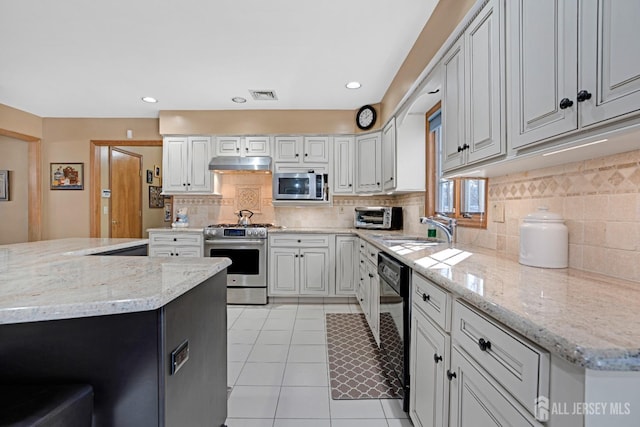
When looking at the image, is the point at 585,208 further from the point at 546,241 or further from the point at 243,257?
the point at 243,257

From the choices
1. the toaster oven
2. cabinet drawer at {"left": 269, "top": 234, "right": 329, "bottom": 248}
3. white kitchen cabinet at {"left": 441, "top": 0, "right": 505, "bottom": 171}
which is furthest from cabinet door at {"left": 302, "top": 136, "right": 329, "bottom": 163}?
white kitchen cabinet at {"left": 441, "top": 0, "right": 505, "bottom": 171}

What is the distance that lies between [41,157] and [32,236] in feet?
3.74

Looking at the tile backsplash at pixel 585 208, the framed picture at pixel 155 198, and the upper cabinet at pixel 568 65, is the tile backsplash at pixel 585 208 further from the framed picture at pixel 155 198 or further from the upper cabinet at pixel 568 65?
the framed picture at pixel 155 198

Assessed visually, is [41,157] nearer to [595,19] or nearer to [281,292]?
[281,292]

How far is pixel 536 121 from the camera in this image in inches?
42.6

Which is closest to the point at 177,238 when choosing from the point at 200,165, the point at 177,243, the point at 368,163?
the point at 177,243

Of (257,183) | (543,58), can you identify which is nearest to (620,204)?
(543,58)

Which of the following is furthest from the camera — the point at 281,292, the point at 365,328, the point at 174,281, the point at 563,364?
the point at 281,292

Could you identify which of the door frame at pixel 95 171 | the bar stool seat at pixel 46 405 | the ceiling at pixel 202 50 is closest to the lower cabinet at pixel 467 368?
the bar stool seat at pixel 46 405

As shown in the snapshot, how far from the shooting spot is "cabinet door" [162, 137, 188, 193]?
403 centimetres

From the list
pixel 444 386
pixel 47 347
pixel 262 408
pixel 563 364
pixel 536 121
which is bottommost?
pixel 262 408

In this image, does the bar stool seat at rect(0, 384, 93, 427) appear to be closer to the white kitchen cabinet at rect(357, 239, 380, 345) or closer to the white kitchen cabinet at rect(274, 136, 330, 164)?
the white kitchen cabinet at rect(357, 239, 380, 345)

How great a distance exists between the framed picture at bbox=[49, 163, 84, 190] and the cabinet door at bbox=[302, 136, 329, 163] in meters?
3.27

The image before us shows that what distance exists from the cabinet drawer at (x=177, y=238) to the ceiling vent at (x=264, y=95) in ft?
5.91
